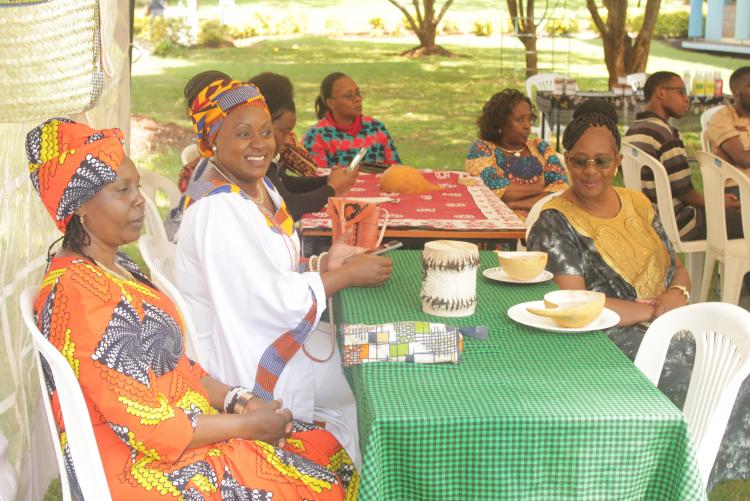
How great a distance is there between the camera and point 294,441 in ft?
8.04

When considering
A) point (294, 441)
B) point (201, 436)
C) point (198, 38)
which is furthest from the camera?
point (198, 38)

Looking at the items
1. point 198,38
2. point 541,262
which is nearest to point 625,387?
point 541,262

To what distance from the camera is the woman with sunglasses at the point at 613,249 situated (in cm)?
302

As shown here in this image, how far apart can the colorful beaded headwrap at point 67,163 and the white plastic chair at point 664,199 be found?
358 cm

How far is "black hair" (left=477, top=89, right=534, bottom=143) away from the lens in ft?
17.3

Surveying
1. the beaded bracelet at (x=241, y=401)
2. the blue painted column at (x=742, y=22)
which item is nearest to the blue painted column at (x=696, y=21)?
the blue painted column at (x=742, y=22)

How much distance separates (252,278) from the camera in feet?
8.70

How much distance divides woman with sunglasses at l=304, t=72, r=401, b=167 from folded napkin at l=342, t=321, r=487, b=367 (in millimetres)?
3687

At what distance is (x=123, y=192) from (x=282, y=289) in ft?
2.11

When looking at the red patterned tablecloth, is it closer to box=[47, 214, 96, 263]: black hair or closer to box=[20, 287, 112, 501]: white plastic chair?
box=[47, 214, 96, 263]: black hair

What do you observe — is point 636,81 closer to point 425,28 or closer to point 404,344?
point 404,344

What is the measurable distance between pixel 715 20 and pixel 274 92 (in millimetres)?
16805

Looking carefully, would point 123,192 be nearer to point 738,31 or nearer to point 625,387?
point 625,387

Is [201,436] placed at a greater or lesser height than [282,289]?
lesser
